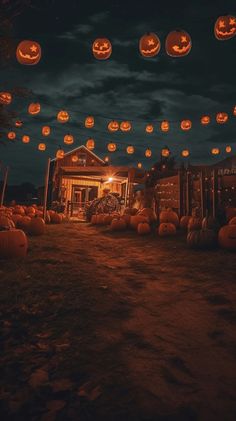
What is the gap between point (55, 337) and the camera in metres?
A: 2.32

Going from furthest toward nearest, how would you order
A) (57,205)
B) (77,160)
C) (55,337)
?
(77,160), (57,205), (55,337)

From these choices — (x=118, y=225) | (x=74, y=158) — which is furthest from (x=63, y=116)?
(x=74, y=158)

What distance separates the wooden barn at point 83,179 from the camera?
65.7 feet

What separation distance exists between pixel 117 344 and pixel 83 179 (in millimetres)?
24224

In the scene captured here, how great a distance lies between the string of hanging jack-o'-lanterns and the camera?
688 centimetres

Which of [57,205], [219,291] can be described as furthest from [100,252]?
[57,205]

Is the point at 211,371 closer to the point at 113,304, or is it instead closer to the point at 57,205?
the point at 113,304

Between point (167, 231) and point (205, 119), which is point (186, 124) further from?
point (167, 231)

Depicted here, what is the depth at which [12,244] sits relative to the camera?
530 cm

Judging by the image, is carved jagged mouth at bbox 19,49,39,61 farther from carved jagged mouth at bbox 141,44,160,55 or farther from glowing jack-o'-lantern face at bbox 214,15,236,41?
glowing jack-o'-lantern face at bbox 214,15,236,41

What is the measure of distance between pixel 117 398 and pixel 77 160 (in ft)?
90.9

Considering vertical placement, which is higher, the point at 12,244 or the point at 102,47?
the point at 102,47

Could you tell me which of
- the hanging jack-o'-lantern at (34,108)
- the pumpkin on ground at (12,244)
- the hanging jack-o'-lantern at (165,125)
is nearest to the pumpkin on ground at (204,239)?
the pumpkin on ground at (12,244)

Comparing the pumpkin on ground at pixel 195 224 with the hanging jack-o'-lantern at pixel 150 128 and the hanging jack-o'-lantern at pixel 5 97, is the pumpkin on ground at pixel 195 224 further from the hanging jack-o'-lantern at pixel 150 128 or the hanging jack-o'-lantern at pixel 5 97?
the hanging jack-o'-lantern at pixel 150 128
